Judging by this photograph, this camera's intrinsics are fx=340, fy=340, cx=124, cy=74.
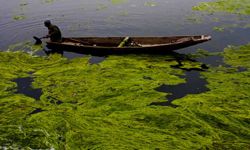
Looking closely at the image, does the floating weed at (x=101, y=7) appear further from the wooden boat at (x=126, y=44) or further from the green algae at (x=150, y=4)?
the wooden boat at (x=126, y=44)

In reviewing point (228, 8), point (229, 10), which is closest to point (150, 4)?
point (228, 8)

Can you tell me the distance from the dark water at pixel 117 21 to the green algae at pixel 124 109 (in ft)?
3.96

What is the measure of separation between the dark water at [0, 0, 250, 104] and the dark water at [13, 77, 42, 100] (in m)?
0.08

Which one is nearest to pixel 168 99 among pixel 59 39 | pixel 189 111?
pixel 189 111

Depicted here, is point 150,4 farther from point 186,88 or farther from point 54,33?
point 186,88

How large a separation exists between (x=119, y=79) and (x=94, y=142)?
424 centimetres

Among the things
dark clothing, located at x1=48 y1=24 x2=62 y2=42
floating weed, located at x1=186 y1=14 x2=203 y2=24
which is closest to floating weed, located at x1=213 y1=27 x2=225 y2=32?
floating weed, located at x1=186 y1=14 x2=203 y2=24

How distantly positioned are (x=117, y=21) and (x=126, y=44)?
6.09 meters

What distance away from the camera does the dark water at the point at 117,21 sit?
59.2ft

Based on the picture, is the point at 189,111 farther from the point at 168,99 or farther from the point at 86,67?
the point at 86,67

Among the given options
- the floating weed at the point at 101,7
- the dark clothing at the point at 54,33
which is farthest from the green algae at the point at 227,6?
the dark clothing at the point at 54,33

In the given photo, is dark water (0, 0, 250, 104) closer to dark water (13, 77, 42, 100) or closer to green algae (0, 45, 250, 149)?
dark water (13, 77, 42, 100)

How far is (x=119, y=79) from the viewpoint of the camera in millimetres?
13203

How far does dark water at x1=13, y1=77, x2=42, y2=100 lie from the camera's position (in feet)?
41.7
